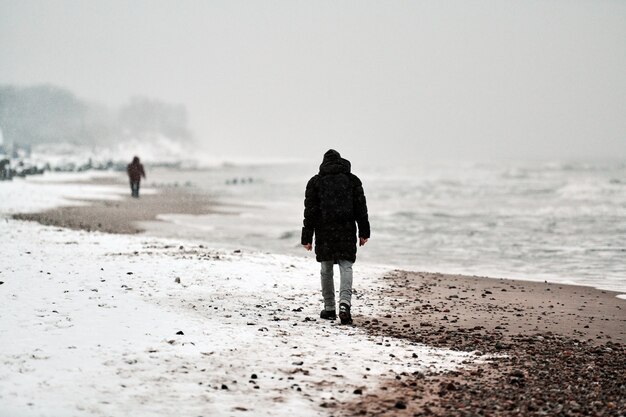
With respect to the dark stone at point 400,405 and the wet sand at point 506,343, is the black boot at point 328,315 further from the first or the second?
the dark stone at point 400,405

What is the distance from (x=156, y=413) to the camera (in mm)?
5367

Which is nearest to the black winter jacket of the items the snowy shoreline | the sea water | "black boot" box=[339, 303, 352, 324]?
"black boot" box=[339, 303, 352, 324]

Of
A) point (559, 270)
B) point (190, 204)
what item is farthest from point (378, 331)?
point (190, 204)

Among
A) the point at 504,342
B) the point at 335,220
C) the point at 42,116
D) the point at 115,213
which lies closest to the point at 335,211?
the point at 335,220

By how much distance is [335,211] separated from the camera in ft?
29.8

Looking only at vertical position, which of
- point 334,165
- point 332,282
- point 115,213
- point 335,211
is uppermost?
point 334,165

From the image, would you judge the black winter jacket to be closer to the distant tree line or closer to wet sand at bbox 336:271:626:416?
wet sand at bbox 336:271:626:416

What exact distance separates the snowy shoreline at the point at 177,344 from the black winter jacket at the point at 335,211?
3.38 feet

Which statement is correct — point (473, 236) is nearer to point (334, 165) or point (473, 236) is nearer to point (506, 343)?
point (334, 165)

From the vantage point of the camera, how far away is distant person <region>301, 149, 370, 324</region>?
905 cm

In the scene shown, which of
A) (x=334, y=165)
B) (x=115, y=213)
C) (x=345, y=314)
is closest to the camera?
(x=345, y=314)

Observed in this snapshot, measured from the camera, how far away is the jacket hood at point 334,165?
9141 millimetres

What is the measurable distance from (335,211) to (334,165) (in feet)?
2.13

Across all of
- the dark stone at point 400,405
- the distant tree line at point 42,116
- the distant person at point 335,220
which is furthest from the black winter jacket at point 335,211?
the distant tree line at point 42,116
